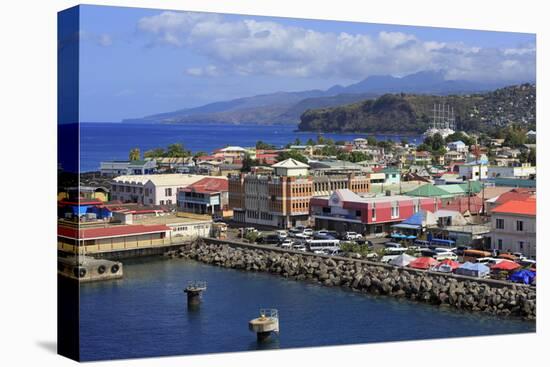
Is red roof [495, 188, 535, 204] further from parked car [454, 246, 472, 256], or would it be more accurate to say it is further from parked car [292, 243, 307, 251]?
parked car [292, 243, 307, 251]

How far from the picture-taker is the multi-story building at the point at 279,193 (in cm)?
1157

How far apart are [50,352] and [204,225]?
5426mm

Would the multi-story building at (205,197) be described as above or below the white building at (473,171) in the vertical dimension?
below

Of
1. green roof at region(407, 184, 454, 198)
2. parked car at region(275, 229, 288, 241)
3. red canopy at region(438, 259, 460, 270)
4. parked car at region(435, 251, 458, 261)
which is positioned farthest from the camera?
green roof at region(407, 184, 454, 198)

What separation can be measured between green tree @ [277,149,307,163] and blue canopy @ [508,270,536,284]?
6.00 m

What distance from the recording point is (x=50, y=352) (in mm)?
5926

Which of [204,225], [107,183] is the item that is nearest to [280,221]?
[204,225]

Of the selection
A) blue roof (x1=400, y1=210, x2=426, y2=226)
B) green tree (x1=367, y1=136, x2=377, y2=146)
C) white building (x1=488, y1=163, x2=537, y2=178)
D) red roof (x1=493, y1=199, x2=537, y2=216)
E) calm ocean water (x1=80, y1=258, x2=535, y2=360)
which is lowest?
calm ocean water (x1=80, y1=258, x2=535, y2=360)

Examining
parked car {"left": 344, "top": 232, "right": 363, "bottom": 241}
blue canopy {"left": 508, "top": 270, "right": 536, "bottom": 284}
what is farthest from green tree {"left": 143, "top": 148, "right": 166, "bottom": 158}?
blue canopy {"left": 508, "top": 270, "right": 536, "bottom": 284}

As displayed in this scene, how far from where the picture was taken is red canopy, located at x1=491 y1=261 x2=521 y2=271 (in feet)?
27.7

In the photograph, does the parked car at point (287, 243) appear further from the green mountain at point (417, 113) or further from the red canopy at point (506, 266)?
the red canopy at point (506, 266)

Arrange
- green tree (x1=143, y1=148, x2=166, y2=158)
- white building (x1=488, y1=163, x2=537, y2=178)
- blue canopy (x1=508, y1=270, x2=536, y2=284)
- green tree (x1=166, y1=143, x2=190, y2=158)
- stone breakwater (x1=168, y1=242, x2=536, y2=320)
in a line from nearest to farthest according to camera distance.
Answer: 1. stone breakwater (x1=168, y1=242, x2=536, y2=320)
2. blue canopy (x1=508, y1=270, x2=536, y2=284)
3. white building (x1=488, y1=163, x2=537, y2=178)
4. green tree (x1=143, y1=148, x2=166, y2=158)
5. green tree (x1=166, y1=143, x2=190, y2=158)

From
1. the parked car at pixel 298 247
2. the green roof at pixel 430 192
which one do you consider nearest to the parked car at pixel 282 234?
the parked car at pixel 298 247

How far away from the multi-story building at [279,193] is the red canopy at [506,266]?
342 centimetres
